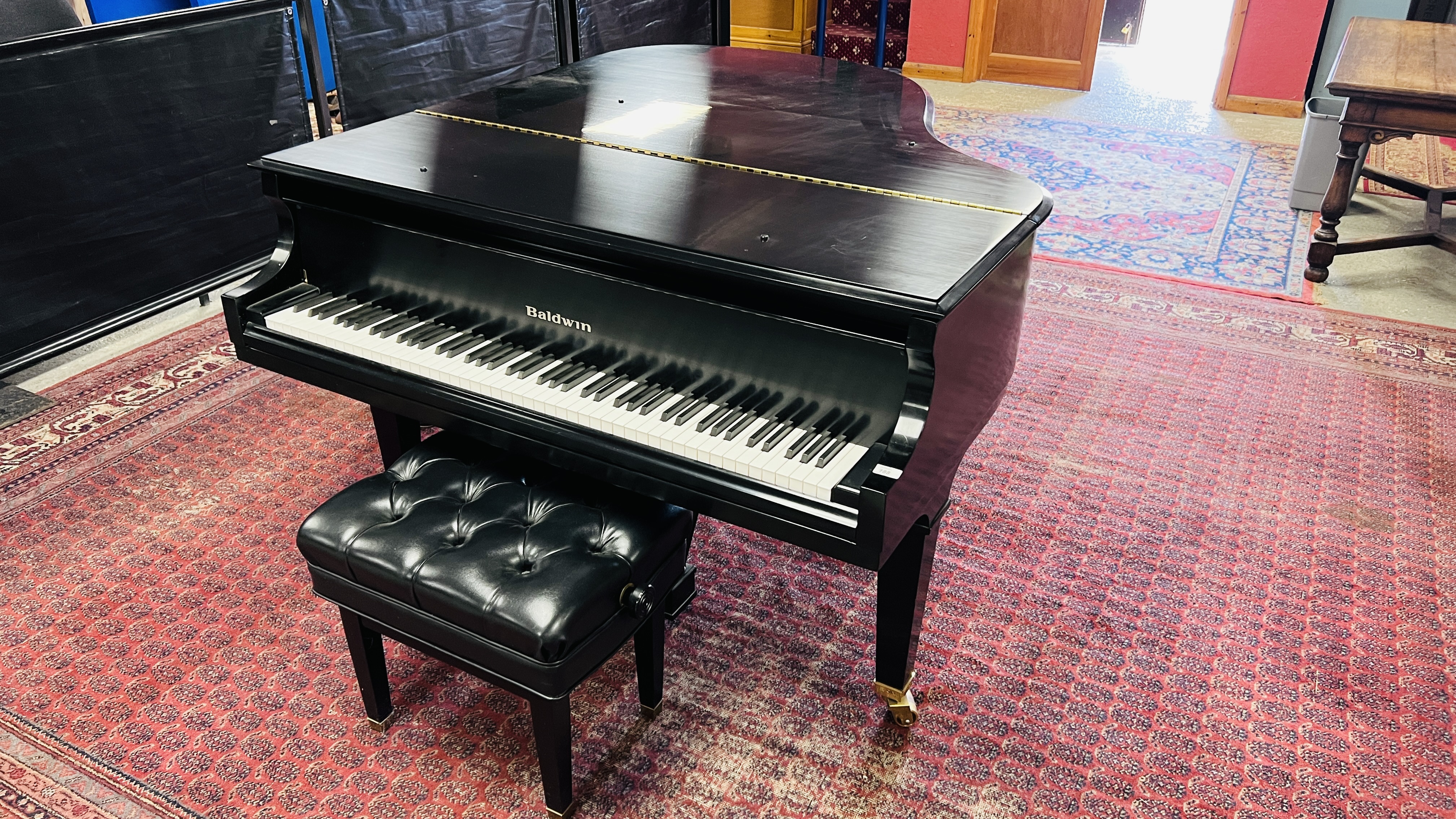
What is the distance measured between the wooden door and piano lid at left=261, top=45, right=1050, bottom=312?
4.30 meters

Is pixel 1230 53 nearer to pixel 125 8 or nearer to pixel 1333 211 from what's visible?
pixel 1333 211

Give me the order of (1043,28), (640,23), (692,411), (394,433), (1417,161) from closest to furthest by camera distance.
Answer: (692,411), (394,433), (640,23), (1417,161), (1043,28)

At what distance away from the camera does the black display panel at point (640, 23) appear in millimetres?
4207

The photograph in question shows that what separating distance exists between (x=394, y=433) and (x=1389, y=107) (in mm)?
3529

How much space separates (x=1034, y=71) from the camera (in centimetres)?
679

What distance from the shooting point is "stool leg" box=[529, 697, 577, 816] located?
5.44ft

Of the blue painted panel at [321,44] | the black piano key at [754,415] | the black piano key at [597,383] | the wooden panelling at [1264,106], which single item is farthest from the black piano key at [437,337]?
the wooden panelling at [1264,106]

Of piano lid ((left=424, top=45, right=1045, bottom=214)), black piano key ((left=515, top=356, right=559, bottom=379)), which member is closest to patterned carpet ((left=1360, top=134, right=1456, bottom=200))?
piano lid ((left=424, top=45, right=1045, bottom=214))

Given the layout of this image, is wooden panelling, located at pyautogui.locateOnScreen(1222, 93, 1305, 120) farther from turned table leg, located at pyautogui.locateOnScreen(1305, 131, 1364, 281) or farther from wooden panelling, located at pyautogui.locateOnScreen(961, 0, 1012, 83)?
turned table leg, located at pyautogui.locateOnScreen(1305, 131, 1364, 281)

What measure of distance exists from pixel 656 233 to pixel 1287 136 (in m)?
5.39

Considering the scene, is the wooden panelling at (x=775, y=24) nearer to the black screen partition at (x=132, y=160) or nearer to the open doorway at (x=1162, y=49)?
the open doorway at (x=1162, y=49)

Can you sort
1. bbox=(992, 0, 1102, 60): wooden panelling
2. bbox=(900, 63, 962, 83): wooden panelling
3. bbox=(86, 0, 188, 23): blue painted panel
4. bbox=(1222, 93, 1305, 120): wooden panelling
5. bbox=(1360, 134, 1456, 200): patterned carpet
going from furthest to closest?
bbox=(900, 63, 962, 83): wooden panelling
bbox=(992, 0, 1102, 60): wooden panelling
bbox=(1222, 93, 1305, 120): wooden panelling
bbox=(86, 0, 188, 23): blue painted panel
bbox=(1360, 134, 1456, 200): patterned carpet

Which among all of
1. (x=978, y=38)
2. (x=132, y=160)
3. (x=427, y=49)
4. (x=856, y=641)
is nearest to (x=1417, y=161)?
(x=978, y=38)

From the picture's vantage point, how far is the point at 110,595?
2365mm
